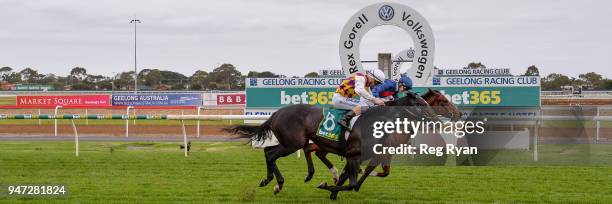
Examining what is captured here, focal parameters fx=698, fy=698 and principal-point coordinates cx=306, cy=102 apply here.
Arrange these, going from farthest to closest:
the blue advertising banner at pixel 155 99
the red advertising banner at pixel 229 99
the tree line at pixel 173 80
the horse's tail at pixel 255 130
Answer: the tree line at pixel 173 80 → the red advertising banner at pixel 229 99 → the blue advertising banner at pixel 155 99 → the horse's tail at pixel 255 130

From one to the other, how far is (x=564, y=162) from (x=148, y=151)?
759cm

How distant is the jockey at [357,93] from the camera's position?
766 cm

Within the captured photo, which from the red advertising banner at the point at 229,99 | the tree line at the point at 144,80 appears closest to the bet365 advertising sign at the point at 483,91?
the red advertising banner at the point at 229,99

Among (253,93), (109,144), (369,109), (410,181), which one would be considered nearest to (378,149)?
(369,109)

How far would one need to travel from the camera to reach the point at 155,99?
30.0 m

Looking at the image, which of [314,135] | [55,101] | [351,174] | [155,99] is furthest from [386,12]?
[55,101]

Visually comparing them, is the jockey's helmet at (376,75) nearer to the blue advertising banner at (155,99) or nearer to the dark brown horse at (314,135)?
Answer: the dark brown horse at (314,135)

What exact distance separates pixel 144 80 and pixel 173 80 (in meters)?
4.40

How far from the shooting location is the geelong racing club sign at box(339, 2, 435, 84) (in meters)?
11.8

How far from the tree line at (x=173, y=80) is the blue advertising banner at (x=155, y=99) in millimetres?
28567

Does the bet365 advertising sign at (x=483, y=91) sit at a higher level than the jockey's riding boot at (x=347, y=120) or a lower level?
higher

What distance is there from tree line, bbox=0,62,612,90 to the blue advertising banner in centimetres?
2857

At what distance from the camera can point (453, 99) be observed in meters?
13.7

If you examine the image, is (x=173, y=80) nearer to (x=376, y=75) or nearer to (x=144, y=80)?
(x=144, y=80)
